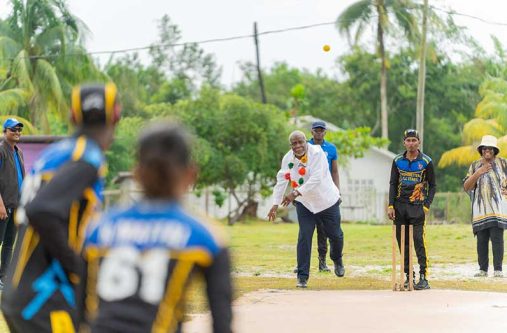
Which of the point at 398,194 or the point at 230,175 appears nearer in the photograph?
the point at 398,194

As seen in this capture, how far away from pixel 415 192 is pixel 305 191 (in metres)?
1.29

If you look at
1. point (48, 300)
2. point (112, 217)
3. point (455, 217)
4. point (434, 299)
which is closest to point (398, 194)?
point (434, 299)

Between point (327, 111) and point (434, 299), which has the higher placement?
point (327, 111)

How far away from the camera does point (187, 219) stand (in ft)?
11.8

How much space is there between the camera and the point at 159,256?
354 cm

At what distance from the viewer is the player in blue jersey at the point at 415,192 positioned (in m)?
12.3

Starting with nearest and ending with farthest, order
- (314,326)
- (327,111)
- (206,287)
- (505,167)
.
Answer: (206,287), (314,326), (505,167), (327,111)

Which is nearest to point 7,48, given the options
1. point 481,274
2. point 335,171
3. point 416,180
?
point 335,171

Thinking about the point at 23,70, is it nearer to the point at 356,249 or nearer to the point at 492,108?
the point at 492,108

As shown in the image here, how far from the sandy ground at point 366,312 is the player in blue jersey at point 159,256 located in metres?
5.05

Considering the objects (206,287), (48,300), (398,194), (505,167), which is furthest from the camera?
(505,167)

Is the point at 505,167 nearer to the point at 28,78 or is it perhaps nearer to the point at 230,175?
the point at 230,175

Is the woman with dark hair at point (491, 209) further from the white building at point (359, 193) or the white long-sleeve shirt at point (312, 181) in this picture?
the white building at point (359, 193)

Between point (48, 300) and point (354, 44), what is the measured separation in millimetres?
42945
